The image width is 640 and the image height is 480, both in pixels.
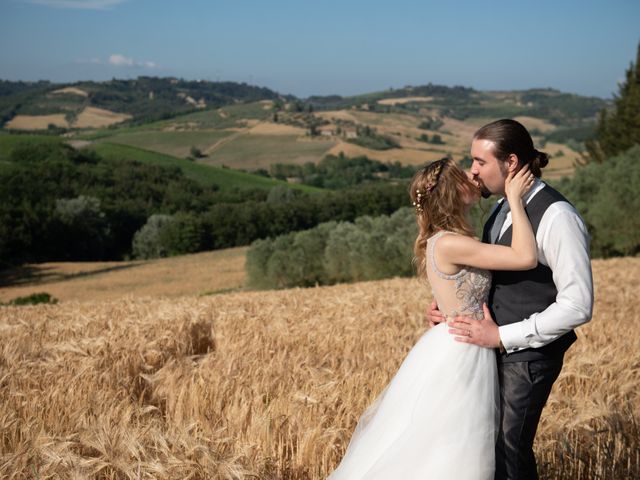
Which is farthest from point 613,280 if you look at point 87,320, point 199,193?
point 199,193

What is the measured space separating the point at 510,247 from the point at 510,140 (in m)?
0.53

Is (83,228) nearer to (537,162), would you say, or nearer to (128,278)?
(128,278)

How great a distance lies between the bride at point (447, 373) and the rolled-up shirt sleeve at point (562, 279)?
0.36ft

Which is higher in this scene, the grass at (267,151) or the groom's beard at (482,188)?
the groom's beard at (482,188)

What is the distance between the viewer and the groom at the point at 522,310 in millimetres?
3332

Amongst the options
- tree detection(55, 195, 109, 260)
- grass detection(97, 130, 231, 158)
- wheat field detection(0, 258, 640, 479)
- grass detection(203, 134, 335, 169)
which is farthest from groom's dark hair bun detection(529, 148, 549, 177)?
grass detection(97, 130, 231, 158)

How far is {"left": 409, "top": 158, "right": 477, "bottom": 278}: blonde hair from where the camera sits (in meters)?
3.57

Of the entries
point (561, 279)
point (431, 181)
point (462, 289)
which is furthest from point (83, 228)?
point (561, 279)

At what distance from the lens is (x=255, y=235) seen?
95.5 metres

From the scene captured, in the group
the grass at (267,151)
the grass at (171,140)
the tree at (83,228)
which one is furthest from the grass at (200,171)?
the tree at (83,228)

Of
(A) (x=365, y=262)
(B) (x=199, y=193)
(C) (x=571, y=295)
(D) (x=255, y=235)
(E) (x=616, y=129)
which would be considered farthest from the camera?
(B) (x=199, y=193)

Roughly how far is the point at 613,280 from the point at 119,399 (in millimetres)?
14647

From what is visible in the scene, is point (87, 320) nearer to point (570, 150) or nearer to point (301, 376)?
point (301, 376)

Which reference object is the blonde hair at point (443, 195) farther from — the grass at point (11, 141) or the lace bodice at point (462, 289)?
the grass at point (11, 141)
